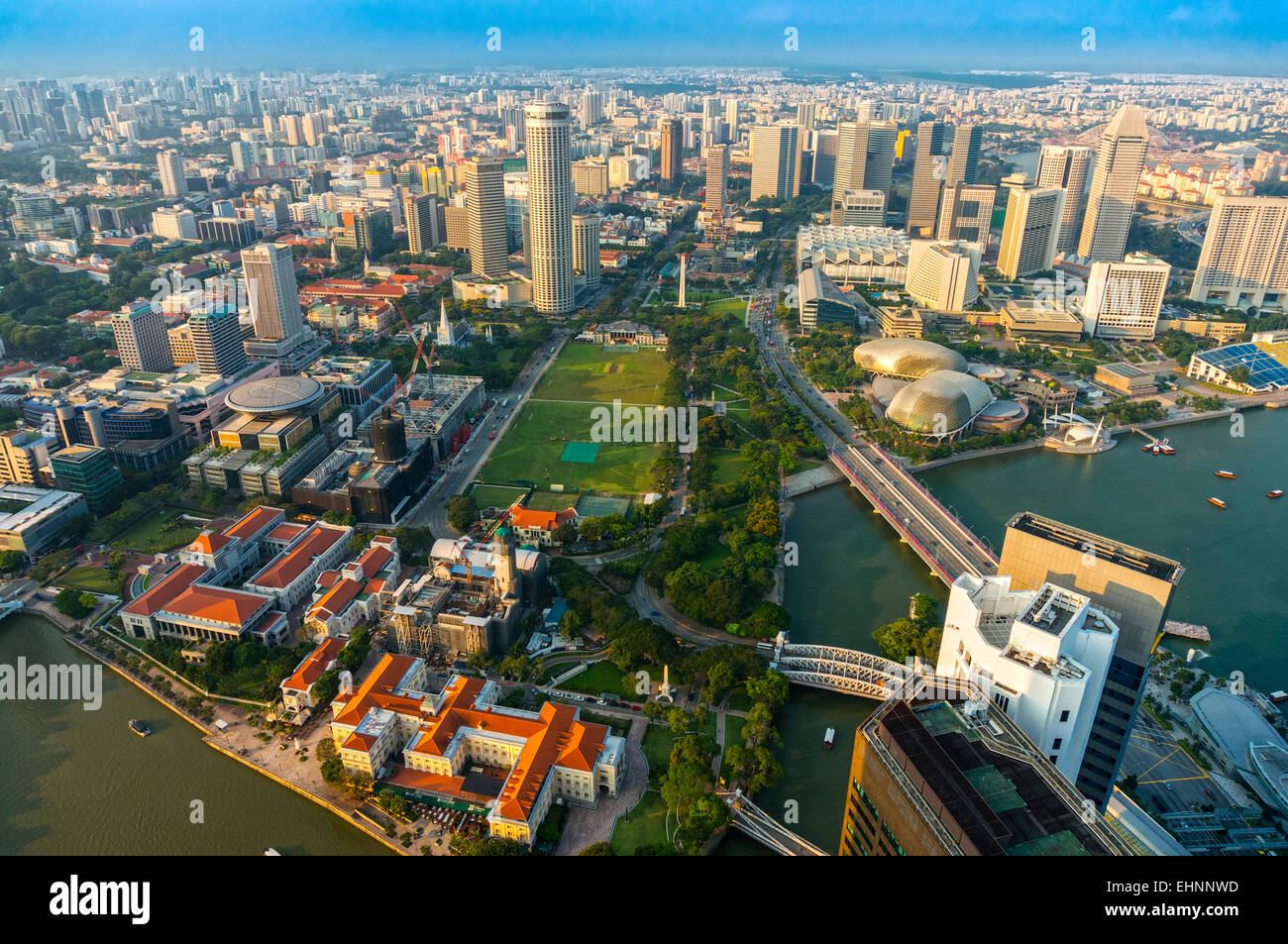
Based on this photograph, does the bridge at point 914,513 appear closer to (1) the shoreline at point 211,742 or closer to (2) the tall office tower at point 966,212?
(1) the shoreline at point 211,742

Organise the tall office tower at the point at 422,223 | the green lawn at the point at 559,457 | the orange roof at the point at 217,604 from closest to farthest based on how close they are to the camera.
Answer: the orange roof at the point at 217,604, the green lawn at the point at 559,457, the tall office tower at the point at 422,223

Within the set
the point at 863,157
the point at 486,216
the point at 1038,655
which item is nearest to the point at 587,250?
the point at 486,216

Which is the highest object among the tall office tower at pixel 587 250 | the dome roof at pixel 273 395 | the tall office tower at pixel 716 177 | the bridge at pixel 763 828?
the tall office tower at pixel 716 177

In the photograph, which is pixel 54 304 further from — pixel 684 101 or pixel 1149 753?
pixel 684 101

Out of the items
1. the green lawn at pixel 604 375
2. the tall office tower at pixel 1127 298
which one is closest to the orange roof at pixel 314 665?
the green lawn at pixel 604 375

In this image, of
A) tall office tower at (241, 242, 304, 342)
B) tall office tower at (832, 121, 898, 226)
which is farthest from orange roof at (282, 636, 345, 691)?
tall office tower at (832, 121, 898, 226)

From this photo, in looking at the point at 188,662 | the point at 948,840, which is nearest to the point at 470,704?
the point at 188,662
